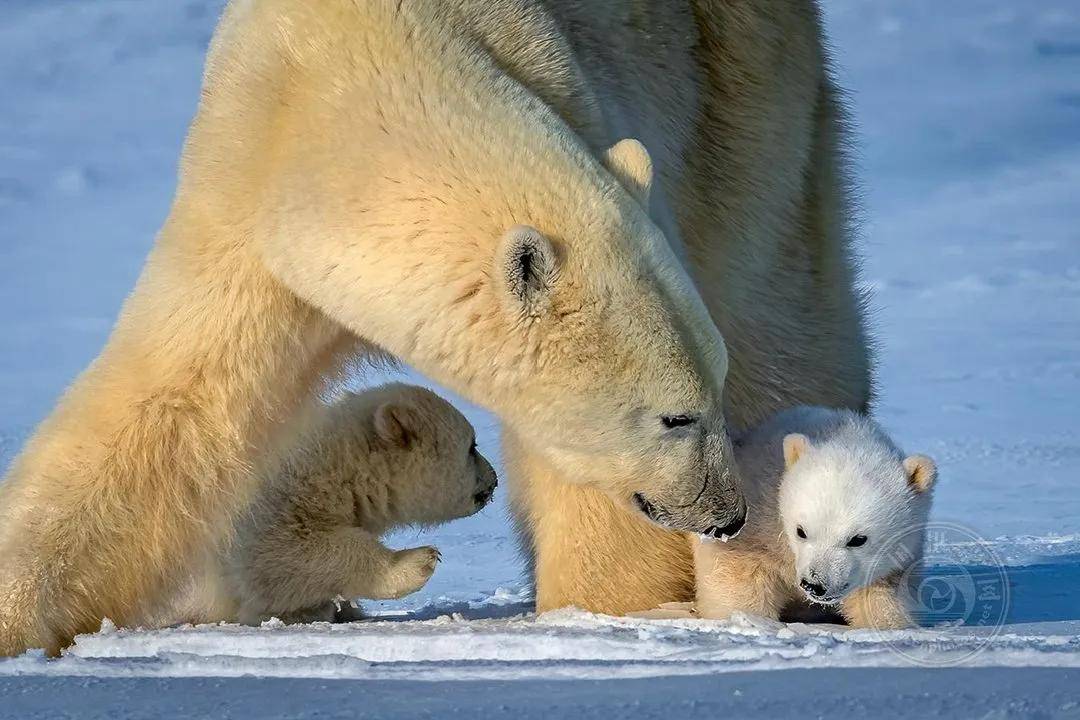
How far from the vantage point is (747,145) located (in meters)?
4.95

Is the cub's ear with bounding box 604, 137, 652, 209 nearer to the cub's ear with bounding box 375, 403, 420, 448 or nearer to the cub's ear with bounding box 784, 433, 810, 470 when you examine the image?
the cub's ear with bounding box 784, 433, 810, 470

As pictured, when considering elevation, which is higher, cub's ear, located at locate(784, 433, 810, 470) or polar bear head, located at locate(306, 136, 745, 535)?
polar bear head, located at locate(306, 136, 745, 535)

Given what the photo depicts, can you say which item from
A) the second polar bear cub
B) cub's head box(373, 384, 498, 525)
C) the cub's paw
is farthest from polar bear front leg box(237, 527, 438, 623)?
the second polar bear cub

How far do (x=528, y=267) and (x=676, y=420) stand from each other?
1.94 ft

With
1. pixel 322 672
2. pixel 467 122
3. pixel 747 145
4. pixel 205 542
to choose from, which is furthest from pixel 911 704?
pixel 747 145

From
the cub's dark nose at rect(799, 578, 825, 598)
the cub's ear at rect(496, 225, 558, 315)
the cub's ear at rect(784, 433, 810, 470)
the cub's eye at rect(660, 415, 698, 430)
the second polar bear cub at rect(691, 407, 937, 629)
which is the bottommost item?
the cub's dark nose at rect(799, 578, 825, 598)

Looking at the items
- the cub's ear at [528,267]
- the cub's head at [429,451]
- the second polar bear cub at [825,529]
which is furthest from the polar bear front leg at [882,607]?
the cub's head at [429,451]

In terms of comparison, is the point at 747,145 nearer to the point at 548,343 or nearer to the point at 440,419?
the point at 440,419

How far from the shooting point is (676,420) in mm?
3336

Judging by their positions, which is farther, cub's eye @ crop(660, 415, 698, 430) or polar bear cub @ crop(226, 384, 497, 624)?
polar bear cub @ crop(226, 384, 497, 624)

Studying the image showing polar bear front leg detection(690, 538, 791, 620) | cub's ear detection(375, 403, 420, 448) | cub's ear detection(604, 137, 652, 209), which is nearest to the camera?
cub's ear detection(604, 137, 652, 209)

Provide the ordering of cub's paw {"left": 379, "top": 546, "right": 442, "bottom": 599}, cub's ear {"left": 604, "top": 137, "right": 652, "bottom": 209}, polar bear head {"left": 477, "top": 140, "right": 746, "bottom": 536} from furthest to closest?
cub's paw {"left": 379, "top": 546, "right": 442, "bottom": 599} → cub's ear {"left": 604, "top": 137, "right": 652, "bottom": 209} → polar bear head {"left": 477, "top": 140, "right": 746, "bottom": 536}

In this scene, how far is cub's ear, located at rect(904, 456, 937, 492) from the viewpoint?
3.99m

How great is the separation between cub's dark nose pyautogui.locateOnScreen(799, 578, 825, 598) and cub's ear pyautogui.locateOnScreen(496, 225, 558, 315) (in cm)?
120
